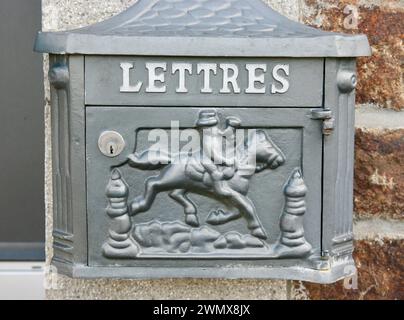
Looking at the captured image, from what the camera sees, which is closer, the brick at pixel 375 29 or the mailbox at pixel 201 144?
the mailbox at pixel 201 144

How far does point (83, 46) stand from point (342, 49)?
1.50 feet

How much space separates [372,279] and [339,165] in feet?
1.29

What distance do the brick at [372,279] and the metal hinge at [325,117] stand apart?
41cm

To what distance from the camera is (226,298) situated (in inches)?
61.1

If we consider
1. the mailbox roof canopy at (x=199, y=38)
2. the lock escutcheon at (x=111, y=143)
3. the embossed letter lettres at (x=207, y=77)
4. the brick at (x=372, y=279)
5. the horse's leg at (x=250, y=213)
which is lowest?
the brick at (x=372, y=279)

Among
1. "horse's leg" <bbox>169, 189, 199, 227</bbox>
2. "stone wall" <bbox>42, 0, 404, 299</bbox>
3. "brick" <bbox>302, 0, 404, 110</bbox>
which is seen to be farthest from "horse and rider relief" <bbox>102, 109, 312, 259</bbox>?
"brick" <bbox>302, 0, 404, 110</bbox>

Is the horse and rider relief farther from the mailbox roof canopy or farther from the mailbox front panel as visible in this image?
the mailbox roof canopy

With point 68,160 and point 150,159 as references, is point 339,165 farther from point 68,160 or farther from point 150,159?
point 68,160

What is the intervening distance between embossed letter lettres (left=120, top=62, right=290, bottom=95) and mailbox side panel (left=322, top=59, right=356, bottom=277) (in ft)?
0.31

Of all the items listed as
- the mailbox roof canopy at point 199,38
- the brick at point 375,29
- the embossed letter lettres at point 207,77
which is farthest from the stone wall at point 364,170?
the embossed letter lettres at point 207,77

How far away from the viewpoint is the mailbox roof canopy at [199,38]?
1221mm

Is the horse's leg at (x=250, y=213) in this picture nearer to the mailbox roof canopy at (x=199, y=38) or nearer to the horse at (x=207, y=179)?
the horse at (x=207, y=179)

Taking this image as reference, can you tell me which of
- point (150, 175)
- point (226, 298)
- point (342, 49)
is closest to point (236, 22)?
point (342, 49)
